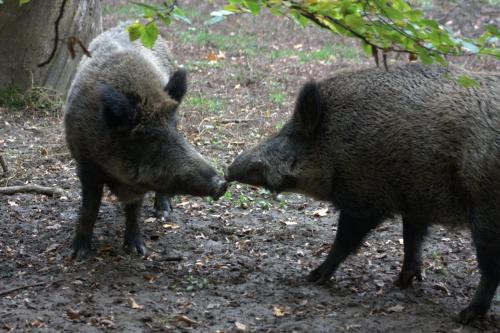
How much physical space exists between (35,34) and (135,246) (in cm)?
456

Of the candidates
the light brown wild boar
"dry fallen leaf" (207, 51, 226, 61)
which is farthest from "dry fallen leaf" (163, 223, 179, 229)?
"dry fallen leaf" (207, 51, 226, 61)

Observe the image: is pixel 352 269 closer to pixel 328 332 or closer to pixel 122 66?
pixel 328 332

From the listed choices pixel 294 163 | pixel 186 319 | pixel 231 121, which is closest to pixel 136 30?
pixel 186 319

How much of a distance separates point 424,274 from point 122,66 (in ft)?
10.0

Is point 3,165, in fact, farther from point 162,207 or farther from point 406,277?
point 406,277

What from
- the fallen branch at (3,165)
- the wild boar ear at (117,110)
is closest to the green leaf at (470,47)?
the wild boar ear at (117,110)

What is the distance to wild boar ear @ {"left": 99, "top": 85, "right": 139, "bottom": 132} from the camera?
213 inches

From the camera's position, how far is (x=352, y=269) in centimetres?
610

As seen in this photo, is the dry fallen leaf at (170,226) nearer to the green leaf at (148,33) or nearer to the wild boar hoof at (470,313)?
the wild boar hoof at (470,313)

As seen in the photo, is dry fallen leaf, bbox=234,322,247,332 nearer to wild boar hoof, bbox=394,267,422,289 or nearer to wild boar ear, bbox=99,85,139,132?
wild boar hoof, bbox=394,267,422,289

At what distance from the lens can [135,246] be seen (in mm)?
6227

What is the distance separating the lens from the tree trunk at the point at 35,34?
9.51 m

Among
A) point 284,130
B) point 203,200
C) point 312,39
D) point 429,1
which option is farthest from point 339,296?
point 429,1

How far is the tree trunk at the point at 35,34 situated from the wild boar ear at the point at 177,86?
405 centimetres
